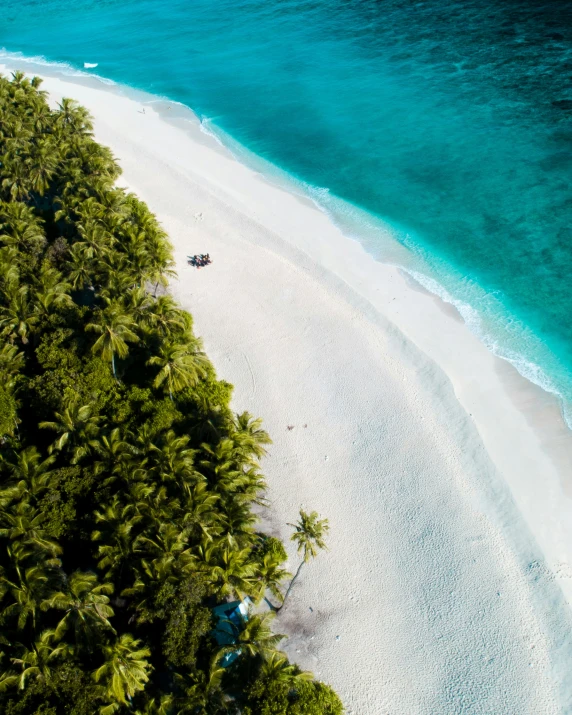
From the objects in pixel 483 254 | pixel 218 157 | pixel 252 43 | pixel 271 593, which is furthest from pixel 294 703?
pixel 252 43

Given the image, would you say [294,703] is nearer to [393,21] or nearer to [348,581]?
[348,581]

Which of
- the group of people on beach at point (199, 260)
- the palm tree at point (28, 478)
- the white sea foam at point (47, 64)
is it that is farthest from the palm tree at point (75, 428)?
the white sea foam at point (47, 64)

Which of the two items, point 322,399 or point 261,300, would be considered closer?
point 322,399

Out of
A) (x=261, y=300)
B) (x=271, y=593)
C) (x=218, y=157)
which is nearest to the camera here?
(x=271, y=593)

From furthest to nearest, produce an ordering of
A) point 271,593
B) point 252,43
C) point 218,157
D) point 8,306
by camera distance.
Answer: point 252,43 → point 218,157 → point 8,306 → point 271,593

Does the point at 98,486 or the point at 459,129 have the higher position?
the point at 459,129

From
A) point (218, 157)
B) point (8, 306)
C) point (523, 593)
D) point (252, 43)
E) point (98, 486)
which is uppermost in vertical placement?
point (252, 43)
